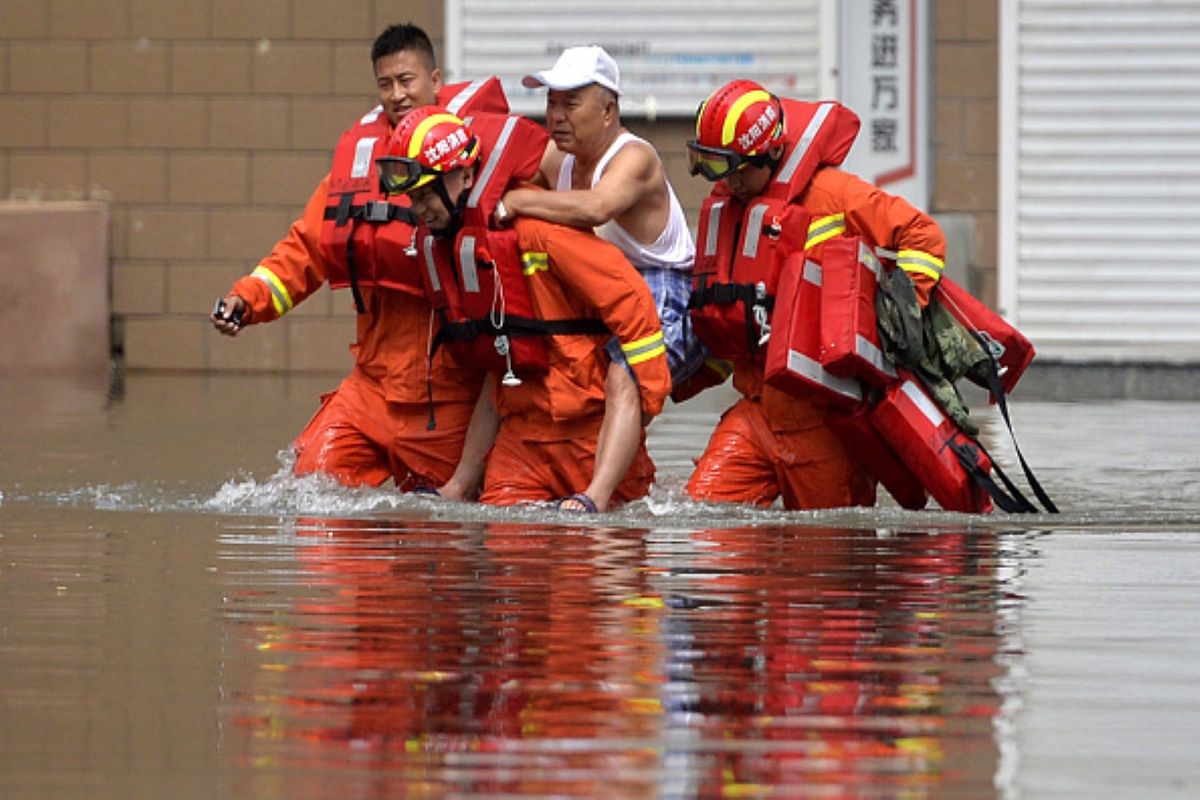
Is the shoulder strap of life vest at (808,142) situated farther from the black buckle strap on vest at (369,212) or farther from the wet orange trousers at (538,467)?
the black buckle strap on vest at (369,212)

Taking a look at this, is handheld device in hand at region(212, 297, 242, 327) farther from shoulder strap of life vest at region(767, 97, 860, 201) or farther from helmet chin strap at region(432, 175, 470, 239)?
shoulder strap of life vest at region(767, 97, 860, 201)

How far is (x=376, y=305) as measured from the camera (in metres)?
8.69

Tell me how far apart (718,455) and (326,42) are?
8.37 m

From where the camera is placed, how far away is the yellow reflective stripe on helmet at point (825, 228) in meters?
8.18

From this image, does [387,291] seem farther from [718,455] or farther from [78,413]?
[78,413]

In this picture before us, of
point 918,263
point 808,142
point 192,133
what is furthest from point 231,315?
point 192,133

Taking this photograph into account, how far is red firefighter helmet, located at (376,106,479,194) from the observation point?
312 inches

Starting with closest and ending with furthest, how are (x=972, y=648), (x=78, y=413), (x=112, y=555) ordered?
(x=972, y=648), (x=112, y=555), (x=78, y=413)

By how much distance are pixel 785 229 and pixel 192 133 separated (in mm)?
8865

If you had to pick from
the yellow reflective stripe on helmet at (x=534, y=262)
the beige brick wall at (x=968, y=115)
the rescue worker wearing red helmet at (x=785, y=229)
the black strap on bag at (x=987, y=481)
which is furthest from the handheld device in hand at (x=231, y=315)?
the beige brick wall at (x=968, y=115)

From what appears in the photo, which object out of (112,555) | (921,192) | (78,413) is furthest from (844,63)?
(112,555)

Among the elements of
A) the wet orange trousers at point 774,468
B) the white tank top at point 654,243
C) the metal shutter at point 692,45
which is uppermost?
the metal shutter at point 692,45

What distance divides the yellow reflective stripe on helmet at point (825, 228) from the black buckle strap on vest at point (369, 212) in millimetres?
1309

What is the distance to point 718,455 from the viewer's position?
840cm
